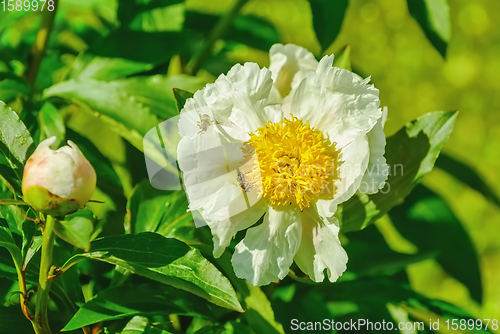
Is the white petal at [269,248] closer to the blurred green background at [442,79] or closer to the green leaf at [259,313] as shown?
the green leaf at [259,313]

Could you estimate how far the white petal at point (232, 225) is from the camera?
417 mm

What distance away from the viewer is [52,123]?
545 millimetres

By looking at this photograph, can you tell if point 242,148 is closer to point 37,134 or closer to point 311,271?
point 311,271

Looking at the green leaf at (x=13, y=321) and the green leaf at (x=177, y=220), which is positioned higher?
the green leaf at (x=177, y=220)

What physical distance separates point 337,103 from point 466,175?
426 millimetres

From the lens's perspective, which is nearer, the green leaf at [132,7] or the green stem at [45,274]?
the green stem at [45,274]

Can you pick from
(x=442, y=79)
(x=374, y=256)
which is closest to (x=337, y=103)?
(x=374, y=256)

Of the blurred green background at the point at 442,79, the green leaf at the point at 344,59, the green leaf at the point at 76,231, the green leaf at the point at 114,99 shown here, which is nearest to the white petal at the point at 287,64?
the green leaf at the point at 344,59

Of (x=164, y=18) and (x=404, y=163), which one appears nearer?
(x=404, y=163)

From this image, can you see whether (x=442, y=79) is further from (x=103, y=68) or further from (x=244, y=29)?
(x=103, y=68)

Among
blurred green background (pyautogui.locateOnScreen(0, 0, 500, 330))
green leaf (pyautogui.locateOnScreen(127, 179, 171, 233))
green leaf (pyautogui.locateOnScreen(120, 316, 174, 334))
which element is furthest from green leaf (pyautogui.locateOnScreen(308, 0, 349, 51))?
blurred green background (pyautogui.locateOnScreen(0, 0, 500, 330))

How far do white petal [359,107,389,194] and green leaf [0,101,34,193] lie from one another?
29 centimetres

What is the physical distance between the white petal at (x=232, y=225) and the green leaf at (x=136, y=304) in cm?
9

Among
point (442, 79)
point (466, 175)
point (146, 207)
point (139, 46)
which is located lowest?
point (442, 79)
